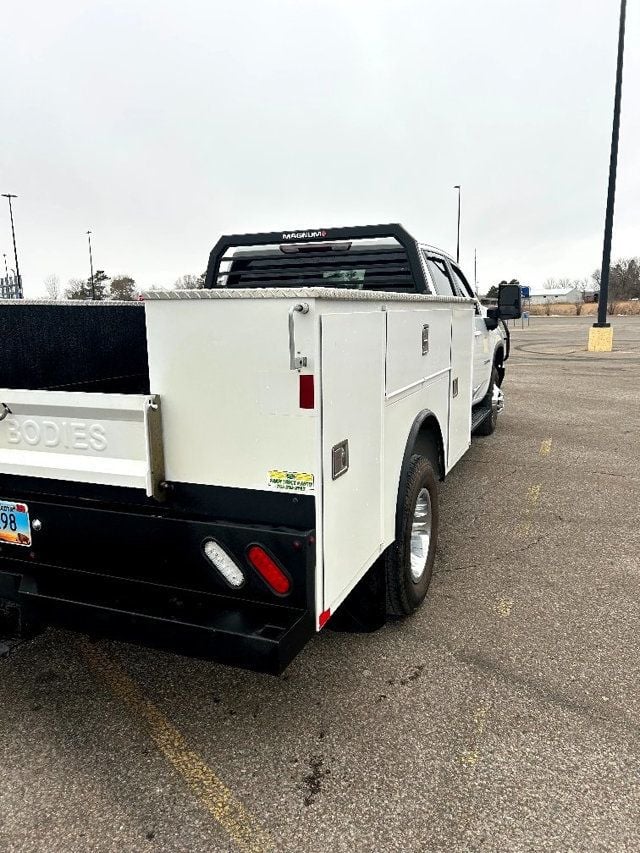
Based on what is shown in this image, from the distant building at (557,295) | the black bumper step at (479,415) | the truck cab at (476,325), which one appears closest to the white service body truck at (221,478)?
the truck cab at (476,325)

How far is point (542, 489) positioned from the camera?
6266 mm

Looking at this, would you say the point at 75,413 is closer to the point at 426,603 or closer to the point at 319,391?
the point at 319,391

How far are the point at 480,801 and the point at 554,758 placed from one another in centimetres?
41

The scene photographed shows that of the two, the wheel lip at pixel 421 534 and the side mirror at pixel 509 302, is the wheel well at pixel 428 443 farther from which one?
the side mirror at pixel 509 302

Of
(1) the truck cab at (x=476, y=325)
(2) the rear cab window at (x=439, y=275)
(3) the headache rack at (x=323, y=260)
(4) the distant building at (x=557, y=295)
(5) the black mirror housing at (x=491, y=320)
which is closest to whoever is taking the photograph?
(3) the headache rack at (x=323, y=260)

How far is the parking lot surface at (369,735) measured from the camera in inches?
89.9

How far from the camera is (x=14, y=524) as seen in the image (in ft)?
9.37

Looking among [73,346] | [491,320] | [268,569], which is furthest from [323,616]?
[491,320]

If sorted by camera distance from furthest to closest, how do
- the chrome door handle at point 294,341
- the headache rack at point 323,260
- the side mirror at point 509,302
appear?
1. the side mirror at point 509,302
2. the headache rack at point 323,260
3. the chrome door handle at point 294,341

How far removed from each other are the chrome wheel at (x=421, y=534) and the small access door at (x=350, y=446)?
0.86m

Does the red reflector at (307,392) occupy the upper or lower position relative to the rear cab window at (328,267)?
lower

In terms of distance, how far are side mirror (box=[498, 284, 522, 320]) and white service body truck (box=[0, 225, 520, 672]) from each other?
3.50 m

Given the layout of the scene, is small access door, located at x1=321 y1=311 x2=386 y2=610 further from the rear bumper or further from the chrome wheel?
the chrome wheel

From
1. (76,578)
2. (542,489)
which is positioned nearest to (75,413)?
(76,578)
